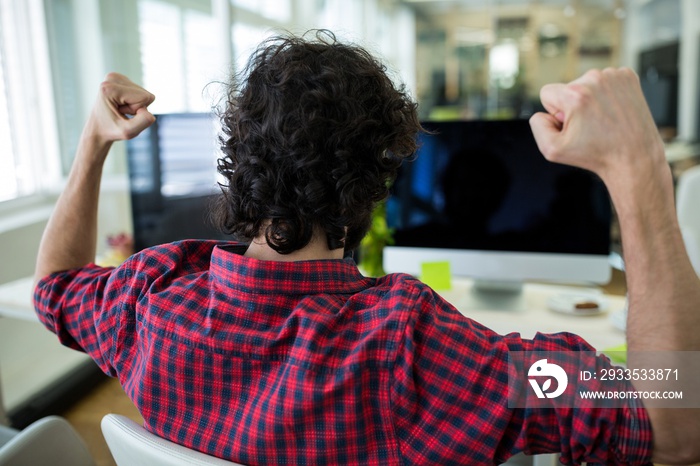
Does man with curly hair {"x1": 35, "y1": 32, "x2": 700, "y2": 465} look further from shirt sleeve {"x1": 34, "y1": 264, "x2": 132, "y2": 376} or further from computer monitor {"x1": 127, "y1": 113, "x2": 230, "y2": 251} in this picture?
computer monitor {"x1": 127, "y1": 113, "x2": 230, "y2": 251}

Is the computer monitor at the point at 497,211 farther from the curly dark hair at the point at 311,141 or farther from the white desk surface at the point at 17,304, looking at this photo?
the white desk surface at the point at 17,304

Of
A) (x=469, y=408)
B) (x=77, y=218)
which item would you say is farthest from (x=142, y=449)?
(x=77, y=218)

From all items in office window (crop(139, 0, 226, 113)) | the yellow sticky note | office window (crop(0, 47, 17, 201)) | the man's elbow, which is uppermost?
office window (crop(139, 0, 226, 113))

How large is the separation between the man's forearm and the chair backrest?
15.8 inches

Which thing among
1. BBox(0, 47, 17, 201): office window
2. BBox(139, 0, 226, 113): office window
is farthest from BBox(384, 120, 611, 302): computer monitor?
BBox(0, 47, 17, 201): office window

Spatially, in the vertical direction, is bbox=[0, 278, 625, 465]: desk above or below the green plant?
below

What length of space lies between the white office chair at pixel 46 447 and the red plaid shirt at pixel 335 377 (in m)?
0.27

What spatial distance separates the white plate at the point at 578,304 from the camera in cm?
157

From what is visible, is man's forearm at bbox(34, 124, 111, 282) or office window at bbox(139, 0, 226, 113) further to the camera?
office window at bbox(139, 0, 226, 113)

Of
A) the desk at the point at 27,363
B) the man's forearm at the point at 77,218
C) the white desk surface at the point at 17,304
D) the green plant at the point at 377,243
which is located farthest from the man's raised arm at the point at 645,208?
the desk at the point at 27,363

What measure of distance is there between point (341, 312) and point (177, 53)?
9.84 feet

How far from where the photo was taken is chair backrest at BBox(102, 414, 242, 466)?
66 cm

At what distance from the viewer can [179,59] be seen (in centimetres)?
339

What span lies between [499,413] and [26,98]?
275 cm
